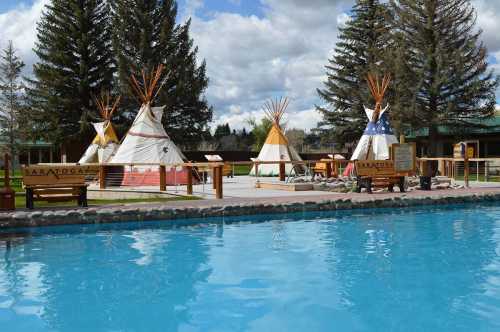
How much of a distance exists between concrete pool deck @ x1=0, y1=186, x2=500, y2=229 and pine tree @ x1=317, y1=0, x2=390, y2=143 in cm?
1824

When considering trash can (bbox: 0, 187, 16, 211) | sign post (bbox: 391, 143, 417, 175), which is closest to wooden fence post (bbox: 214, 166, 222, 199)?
trash can (bbox: 0, 187, 16, 211)

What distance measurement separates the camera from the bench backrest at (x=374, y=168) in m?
13.0

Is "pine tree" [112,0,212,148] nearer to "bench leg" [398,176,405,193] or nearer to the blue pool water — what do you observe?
"bench leg" [398,176,405,193]

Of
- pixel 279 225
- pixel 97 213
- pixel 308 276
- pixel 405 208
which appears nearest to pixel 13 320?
pixel 308 276

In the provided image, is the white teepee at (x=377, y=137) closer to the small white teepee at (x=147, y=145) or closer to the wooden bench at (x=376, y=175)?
the wooden bench at (x=376, y=175)

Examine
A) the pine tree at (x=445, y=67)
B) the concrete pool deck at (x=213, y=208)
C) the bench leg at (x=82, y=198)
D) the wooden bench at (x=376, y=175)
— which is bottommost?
the concrete pool deck at (x=213, y=208)

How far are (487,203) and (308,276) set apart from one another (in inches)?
327

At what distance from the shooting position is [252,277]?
5641mm

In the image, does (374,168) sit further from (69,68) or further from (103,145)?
(69,68)

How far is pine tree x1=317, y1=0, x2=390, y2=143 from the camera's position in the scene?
3009 centimetres

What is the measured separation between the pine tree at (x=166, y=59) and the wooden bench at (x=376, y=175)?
17317mm

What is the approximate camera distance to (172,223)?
934cm

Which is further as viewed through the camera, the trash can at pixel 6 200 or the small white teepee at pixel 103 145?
the small white teepee at pixel 103 145

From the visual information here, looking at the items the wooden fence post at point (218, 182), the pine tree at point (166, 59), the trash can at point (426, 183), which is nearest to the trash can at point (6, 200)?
the wooden fence post at point (218, 182)
